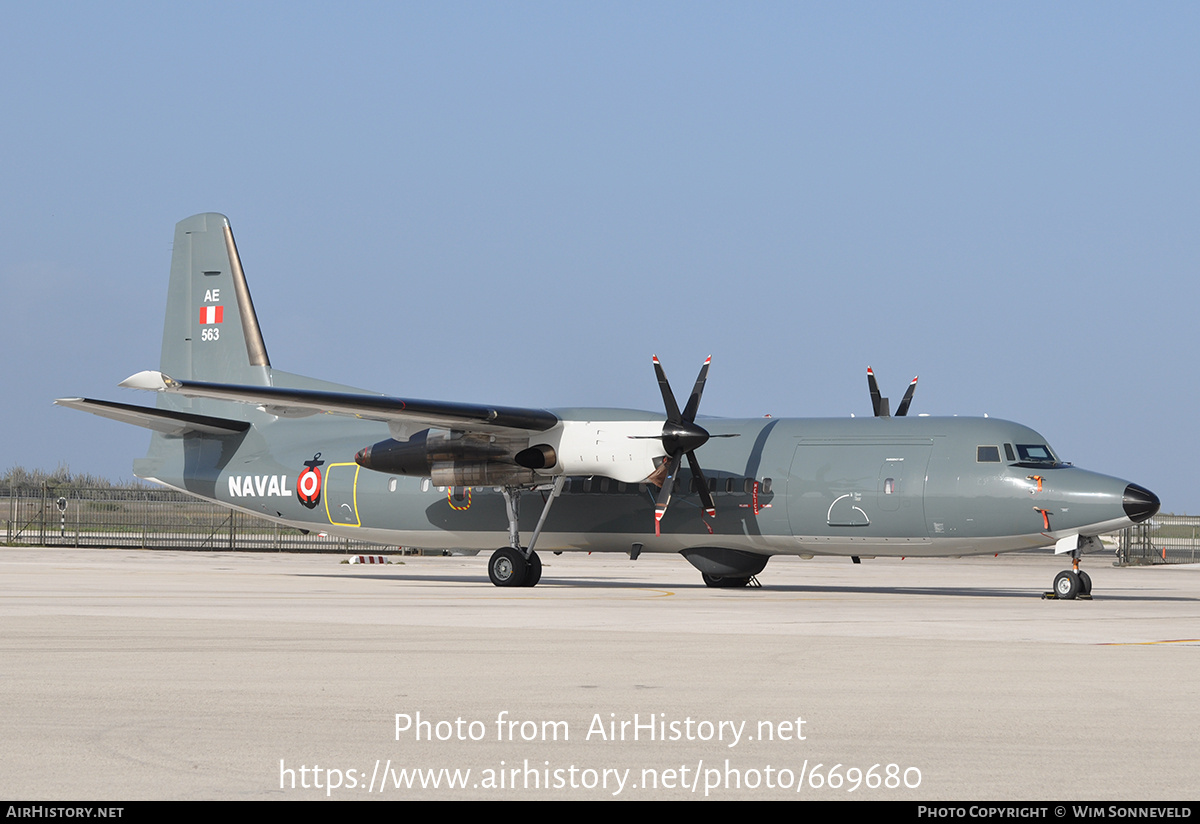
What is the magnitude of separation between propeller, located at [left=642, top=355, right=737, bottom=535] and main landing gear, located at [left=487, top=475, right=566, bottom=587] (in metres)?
2.42

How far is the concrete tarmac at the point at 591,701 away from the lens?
22.5 ft

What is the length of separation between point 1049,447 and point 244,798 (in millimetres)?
20691

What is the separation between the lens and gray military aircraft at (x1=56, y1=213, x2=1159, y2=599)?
941 inches

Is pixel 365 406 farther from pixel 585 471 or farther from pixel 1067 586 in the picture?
pixel 1067 586

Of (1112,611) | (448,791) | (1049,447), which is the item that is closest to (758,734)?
(448,791)

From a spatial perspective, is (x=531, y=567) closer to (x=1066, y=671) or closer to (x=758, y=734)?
(x=1066, y=671)

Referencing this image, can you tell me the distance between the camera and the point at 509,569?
26.8 metres

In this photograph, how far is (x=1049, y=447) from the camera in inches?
957

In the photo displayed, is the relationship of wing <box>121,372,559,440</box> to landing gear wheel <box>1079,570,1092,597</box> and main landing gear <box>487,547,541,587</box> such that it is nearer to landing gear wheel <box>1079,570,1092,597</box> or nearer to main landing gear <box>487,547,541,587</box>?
main landing gear <box>487,547,541,587</box>

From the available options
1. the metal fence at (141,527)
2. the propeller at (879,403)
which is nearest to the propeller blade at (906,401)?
the propeller at (879,403)

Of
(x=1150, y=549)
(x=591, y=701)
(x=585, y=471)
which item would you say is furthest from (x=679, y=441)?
(x=1150, y=549)

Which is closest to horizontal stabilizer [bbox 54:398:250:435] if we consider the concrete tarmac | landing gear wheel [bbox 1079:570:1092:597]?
the concrete tarmac

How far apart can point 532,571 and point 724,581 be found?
4274mm

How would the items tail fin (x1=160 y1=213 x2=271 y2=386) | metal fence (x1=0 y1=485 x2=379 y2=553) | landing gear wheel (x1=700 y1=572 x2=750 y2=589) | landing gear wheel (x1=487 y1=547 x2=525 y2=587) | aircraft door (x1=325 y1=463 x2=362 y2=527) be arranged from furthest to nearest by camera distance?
metal fence (x1=0 y1=485 x2=379 y2=553), tail fin (x1=160 y1=213 x2=271 y2=386), aircraft door (x1=325 y1=463 x2=362 y2=527), landing gear wheel (x1=700 y1=572 x2=750 y2=589), landing gear wheel (x1=487 y1=547 x2=525 y2=587)
